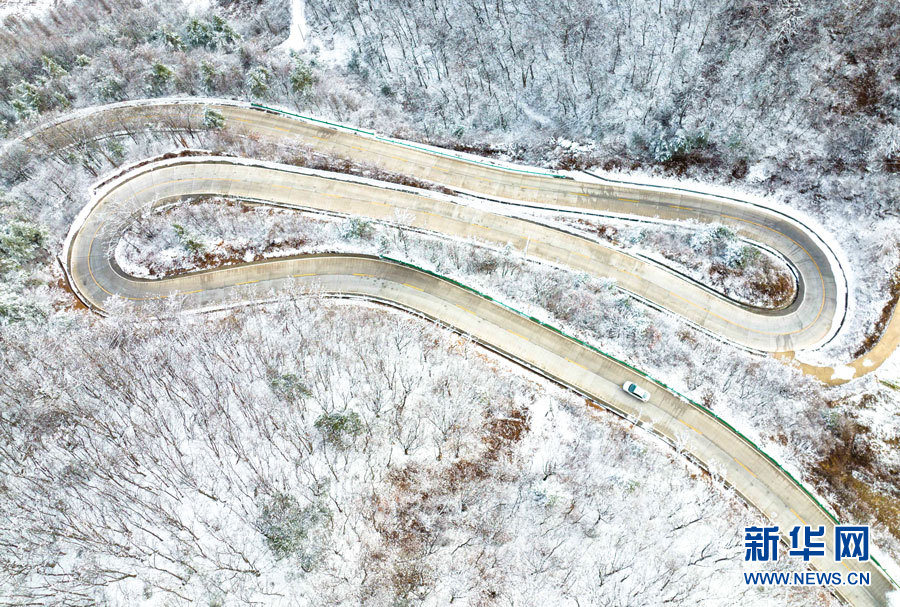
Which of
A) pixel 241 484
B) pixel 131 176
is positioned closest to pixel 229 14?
pixel 131 176

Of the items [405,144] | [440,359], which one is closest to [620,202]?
[405,144]

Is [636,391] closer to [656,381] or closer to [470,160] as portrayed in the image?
[656,381]

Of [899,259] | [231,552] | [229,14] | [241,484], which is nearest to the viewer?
[231,552]

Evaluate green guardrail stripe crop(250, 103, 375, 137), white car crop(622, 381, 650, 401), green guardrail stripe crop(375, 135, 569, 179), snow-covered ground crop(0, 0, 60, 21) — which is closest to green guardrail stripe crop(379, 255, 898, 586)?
white car crop(622, 381, 650, 401)

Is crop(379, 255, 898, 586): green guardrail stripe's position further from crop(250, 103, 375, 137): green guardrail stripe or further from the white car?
crop(250, 103, 375, 137): green guardrail stripe

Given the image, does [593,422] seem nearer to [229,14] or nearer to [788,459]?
[788,459]

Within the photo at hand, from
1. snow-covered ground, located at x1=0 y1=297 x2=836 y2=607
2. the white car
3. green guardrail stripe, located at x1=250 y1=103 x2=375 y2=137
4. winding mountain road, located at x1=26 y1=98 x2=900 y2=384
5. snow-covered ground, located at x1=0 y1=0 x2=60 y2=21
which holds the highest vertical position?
snow-covered ground, located at x1=0 y1=0 x2=60 y2=21
